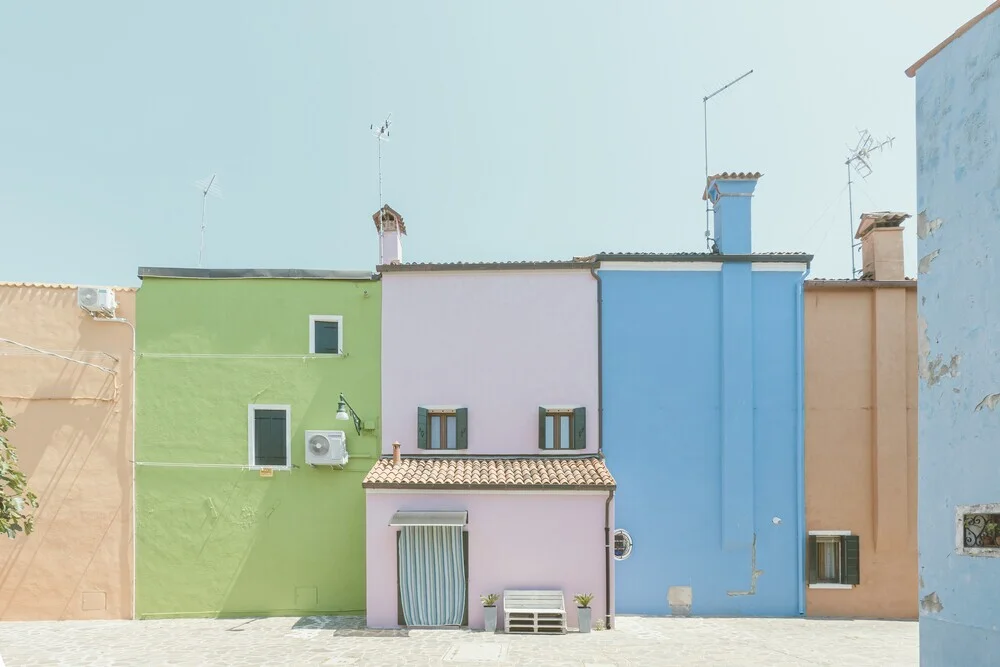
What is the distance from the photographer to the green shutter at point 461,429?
13062 millimetres

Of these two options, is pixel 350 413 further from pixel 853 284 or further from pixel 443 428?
pixel 853 284

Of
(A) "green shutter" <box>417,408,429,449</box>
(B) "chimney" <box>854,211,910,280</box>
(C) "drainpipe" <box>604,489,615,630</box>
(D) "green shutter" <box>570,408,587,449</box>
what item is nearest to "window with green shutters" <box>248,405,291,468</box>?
(A) "green shutter" <box>417,408,429,449</box>

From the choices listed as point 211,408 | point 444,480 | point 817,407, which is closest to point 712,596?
point 817,407

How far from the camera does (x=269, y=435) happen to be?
13.2m

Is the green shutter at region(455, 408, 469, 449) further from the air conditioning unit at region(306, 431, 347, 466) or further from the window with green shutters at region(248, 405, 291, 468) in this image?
the window with green shutters at region(248, 405, 291, 468)

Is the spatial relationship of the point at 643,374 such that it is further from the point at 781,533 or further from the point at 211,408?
the point at 211,408

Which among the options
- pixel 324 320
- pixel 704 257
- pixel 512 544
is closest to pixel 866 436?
pixel 704 257

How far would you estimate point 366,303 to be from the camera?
13445 millimetres

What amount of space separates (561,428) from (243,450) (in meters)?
7.41

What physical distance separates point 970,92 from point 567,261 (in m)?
7.58

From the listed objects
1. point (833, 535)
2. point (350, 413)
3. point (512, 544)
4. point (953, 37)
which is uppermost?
point (953, 37)

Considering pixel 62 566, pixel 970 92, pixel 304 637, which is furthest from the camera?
pixel 62 566

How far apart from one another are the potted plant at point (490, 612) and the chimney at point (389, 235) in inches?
322

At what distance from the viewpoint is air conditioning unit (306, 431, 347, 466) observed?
41.8 ft
